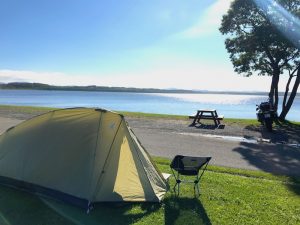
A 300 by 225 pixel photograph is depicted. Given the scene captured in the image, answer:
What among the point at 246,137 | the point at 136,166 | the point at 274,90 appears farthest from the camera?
the point at 274,90

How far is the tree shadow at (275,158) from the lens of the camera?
866 cm

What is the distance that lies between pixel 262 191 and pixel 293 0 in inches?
636

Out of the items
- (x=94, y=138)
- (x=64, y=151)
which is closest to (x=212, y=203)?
(x=94, y=138)

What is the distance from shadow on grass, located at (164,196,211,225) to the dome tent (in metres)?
0.29

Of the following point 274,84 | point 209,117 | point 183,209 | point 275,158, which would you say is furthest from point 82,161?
point 274,84

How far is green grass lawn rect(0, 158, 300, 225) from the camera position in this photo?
5516 millimetres

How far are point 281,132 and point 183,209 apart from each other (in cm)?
1186

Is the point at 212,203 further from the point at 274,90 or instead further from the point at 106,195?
the point at 274,90

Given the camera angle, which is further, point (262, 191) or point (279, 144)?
point (279, 144)

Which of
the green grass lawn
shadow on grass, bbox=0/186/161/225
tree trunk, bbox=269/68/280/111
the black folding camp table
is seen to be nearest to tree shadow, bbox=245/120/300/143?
tree trunk, bbox=269/68/280/111

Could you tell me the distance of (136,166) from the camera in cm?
634

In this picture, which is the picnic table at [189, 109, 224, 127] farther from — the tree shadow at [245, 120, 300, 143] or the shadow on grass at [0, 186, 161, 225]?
the shadow on grass at [0, 186, 161, 225]

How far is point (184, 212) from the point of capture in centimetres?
587

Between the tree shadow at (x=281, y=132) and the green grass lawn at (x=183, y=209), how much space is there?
288 inches
